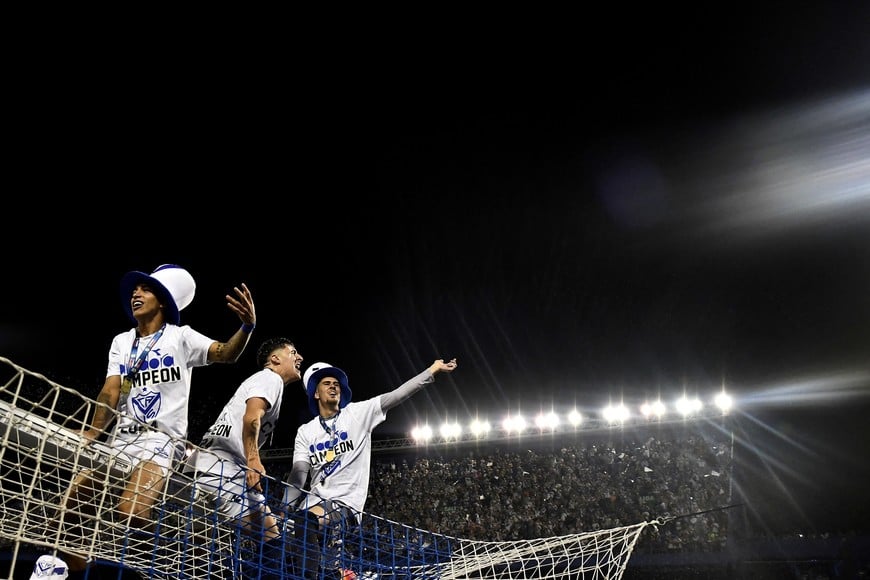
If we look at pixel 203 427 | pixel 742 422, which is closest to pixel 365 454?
pixel 742 422

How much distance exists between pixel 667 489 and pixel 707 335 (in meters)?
3.58

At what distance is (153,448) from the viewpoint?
2334mm

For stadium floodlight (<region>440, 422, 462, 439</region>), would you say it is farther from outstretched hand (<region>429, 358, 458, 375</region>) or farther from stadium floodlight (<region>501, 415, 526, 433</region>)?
outstretched hand (<region>429, 358, 458, 375</region>)

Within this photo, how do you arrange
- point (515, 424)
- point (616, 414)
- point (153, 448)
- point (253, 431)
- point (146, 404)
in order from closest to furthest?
point (153, 448)
point (146, 404)
point (253, 431)
point (616, 414)
point (515, 424)

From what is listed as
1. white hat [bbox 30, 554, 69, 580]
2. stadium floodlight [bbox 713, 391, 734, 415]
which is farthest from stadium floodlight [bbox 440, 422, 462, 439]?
white hat [bbox 30, 554, 69, 580]

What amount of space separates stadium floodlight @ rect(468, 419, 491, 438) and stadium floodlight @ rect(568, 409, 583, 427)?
2421 millimetres

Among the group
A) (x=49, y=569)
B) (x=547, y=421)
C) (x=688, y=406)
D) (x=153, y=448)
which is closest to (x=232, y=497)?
(x=153, y=448)

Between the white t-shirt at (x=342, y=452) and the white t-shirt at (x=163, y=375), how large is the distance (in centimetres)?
106

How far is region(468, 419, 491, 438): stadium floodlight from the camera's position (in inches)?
699

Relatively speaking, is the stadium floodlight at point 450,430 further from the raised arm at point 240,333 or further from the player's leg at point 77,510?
the player's leg at point 77,510

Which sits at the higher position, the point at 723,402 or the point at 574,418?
the point at 574,418

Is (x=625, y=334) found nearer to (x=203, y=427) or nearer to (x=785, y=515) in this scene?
(x=785, y=515)

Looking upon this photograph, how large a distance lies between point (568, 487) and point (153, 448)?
14.1 metres

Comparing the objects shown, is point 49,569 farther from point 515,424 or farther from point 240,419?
point 515,424
